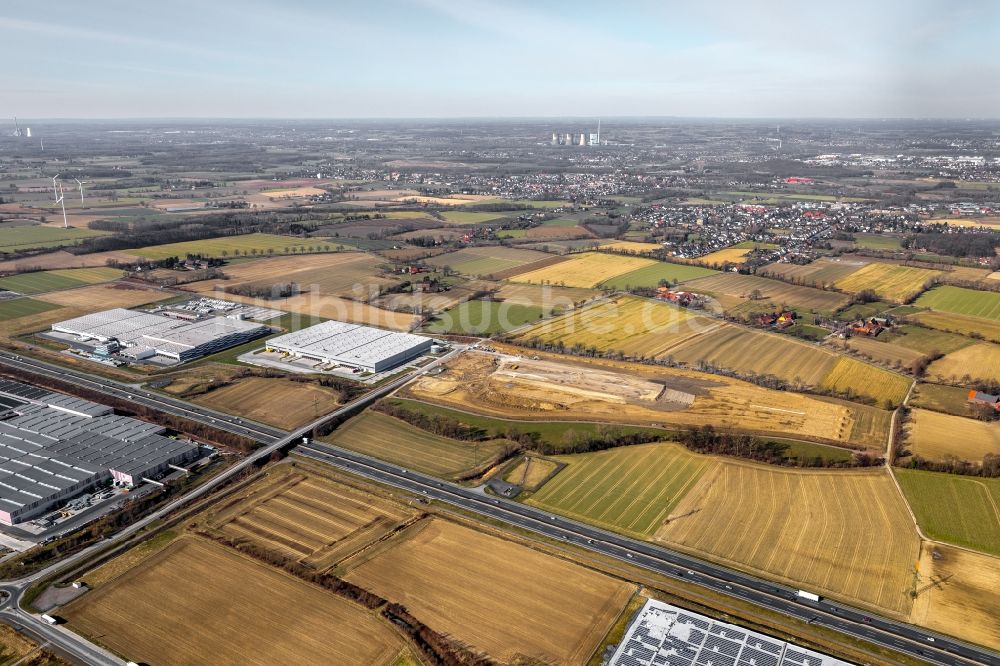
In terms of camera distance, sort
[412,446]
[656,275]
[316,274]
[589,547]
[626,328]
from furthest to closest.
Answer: [316,274], [656,275], [626,328], [412,446], [589,547]

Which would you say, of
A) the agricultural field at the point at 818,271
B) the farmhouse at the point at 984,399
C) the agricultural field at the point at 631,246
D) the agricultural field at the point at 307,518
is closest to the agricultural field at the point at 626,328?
the agricultural field at the point at 818,271

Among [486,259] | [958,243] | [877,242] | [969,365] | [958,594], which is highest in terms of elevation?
[958,243]

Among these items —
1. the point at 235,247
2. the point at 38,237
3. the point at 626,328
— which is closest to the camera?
the point at 626,328

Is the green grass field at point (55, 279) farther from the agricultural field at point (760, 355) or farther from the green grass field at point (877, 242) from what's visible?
the green grass field at point (877, 242)

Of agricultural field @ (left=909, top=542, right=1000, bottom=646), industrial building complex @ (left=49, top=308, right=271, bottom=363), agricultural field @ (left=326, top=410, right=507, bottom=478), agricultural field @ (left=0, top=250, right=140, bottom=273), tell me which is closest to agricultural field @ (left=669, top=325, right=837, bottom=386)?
agricultural field @ (left=909, top=542, right=1000, bottom=646)

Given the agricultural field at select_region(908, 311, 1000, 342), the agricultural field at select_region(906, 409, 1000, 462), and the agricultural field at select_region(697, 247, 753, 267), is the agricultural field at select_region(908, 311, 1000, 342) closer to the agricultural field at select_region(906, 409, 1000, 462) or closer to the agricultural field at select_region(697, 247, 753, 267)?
the agricultural field at select_region(906, 409, 1000, 462)

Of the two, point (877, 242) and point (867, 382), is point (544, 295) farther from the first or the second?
point (877, 242)

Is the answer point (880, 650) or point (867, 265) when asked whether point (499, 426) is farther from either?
point (867, 265)

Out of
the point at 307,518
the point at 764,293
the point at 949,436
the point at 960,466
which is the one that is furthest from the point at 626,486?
the point at 764,293
